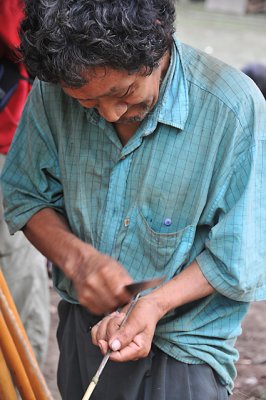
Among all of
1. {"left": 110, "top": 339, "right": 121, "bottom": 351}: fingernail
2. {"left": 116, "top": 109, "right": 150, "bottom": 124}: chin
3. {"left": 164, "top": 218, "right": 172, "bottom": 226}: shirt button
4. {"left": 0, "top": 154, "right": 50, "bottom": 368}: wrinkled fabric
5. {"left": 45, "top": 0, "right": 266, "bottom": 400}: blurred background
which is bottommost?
{"left": 45, "top": 0, "right": 266, "bottom": 400}: blurred background

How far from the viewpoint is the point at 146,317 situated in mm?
1844

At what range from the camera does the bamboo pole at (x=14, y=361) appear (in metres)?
1.59

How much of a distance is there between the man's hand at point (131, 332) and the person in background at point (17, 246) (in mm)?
→ 1330

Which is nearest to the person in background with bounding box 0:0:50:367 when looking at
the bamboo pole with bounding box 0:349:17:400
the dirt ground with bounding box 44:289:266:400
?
the dirt ground with bounding box 44:289:266:400

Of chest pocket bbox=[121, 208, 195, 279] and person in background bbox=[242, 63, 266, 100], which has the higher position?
chest pocket bbox=[121, 208, 195, 279]

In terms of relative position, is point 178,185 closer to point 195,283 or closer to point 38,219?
point 195,283

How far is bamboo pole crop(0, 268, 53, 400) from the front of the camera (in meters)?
1.48

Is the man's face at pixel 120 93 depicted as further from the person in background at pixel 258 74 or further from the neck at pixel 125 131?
the person in background at pixel 258 74

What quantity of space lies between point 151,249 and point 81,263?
193mm

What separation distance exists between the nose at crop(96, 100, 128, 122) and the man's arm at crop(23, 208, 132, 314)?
34 cm

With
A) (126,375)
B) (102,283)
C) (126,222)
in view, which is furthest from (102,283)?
(126,375)

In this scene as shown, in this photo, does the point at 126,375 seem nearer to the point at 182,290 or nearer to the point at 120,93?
the point at 182,290

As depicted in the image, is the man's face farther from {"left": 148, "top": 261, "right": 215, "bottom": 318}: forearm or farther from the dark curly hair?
{"left": 148, "top": 261, "right": 215, "bottom": 318}: forearm

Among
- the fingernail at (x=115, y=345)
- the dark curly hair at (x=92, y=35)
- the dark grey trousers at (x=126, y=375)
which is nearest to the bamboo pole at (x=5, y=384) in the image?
the fingernail at (x=115, y=345)
